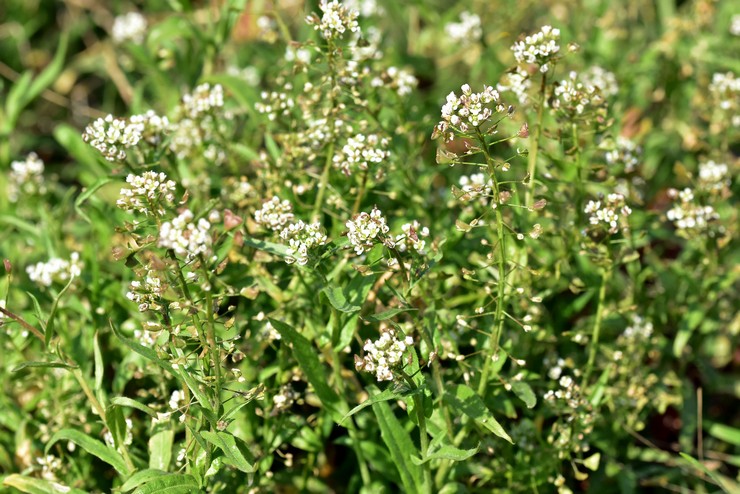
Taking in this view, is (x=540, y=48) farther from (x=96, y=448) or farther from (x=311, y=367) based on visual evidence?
(x=96, y=448)

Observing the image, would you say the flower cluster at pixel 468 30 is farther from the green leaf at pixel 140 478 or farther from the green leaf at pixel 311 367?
the green leaf at pixel 140 478

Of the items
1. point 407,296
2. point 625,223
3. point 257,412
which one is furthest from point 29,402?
point 625,223

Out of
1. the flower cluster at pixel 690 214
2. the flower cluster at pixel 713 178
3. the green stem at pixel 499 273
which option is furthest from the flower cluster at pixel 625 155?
the green stem at pixel 499 273

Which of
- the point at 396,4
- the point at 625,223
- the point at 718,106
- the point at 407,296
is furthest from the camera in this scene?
the point at 396,4

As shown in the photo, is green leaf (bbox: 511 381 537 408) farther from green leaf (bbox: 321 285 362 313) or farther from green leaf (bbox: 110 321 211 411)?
green leaf (bbox: 110 321 211 411)

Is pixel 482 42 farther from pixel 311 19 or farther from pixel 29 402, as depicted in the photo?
pixel 29 402

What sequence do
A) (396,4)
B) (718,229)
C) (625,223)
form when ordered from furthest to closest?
(396,4) < (718,229) < (625,223)
